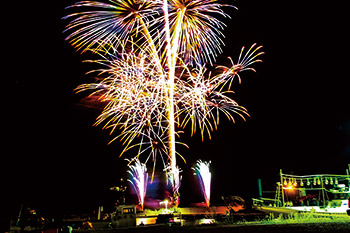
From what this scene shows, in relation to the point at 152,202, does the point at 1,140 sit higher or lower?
higher

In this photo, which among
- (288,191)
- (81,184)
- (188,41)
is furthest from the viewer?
(81,184)

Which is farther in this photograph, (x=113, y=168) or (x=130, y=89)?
(x=113, y=168)

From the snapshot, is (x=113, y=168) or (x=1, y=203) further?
(x=113, y=168)

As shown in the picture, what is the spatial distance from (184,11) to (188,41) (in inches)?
77.9

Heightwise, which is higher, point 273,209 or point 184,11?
point 184,11

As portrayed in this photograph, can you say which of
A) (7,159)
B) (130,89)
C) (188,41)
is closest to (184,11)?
(188,41)

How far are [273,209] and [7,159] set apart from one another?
11.8 meters

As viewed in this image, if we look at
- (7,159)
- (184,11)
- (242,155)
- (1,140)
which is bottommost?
(7,159)

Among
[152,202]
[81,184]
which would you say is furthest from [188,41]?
[152,202]

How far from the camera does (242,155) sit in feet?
136

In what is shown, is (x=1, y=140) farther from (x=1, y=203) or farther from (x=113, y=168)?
(x=113, y=168)

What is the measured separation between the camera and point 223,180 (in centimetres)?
4191

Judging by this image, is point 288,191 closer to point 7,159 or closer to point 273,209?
point 273,209

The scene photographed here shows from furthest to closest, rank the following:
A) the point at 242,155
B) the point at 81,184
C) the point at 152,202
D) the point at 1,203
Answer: the point at 242,155, the point at 152,202, the point at 81,184, the point at 1,203
